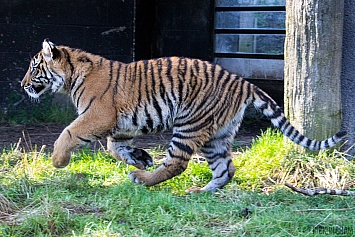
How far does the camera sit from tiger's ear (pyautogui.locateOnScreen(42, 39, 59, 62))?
18.1 feet

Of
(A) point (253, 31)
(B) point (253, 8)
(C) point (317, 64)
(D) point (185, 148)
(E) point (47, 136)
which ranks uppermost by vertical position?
(B) point (253, 8)

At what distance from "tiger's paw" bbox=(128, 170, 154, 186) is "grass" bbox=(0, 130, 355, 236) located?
0.08 m

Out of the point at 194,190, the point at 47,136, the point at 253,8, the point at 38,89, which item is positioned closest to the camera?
the point at 194,190

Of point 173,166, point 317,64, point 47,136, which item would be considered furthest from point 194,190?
point 47,136

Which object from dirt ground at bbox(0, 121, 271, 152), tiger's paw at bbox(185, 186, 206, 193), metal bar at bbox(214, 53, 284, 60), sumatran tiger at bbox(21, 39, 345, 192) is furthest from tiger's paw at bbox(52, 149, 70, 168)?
metal bar at bbox(214, 53, 284, 60)

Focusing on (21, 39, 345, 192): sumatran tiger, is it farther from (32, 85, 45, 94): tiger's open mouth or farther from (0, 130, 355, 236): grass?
(0, 130, 355, 236): grass

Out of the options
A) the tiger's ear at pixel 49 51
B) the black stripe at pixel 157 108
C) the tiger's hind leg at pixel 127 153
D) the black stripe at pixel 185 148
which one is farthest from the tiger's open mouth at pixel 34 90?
the black stripe at pixel 185 148

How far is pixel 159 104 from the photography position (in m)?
5.44

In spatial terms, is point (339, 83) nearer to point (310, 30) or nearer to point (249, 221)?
point (310, 30)

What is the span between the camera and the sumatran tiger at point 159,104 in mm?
5297

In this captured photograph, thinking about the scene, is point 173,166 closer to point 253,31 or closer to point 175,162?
point 175,162

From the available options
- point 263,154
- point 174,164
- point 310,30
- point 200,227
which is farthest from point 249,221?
point 310,30

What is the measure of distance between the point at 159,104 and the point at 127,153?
2.12ft

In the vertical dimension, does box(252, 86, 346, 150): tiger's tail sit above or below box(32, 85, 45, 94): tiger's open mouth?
below
